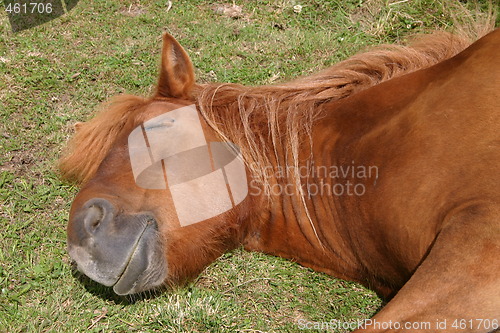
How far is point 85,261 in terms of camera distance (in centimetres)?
223

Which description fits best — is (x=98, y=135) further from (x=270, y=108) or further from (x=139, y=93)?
(x=139, y=93)

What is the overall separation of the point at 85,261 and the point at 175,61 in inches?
44.4

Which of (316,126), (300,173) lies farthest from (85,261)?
(316,126)

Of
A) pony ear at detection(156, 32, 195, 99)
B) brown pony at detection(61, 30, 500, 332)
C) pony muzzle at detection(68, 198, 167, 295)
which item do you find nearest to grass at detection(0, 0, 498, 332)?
brown pony at detection(61, 30, 500, 332)

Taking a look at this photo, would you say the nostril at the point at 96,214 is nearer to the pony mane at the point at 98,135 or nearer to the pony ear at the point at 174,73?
the pony mane at the point at 98,135

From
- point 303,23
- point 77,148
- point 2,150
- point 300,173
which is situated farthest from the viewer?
point 303,23

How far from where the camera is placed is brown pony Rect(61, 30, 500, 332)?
195 centimetres

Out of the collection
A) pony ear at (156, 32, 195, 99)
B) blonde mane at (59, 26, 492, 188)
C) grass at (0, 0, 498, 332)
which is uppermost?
pony ear at (156, 32, 195, 99)

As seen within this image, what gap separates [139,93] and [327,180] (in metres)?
2.27

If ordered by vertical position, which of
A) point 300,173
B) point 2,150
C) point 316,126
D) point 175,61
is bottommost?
point 2,150

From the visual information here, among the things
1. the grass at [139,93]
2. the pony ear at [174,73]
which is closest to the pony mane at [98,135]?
the pony ear at [174,73]

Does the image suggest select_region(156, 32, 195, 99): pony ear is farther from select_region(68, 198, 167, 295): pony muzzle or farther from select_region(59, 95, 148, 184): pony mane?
select_region(68, 198, 167, 295): pony muzzle

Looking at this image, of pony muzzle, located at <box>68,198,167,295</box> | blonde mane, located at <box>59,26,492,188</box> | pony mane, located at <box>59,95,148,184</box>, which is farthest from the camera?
pony mane, located at <box>59,95,148,184</box>

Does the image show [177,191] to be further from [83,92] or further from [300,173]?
[83,92]
